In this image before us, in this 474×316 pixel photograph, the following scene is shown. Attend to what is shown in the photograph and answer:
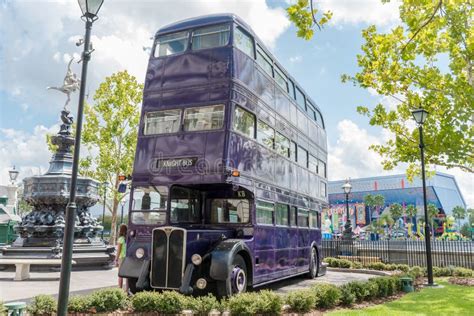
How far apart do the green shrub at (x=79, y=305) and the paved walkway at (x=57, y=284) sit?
2822 mm

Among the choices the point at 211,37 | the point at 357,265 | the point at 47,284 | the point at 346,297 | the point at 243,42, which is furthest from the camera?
the point at 357,265

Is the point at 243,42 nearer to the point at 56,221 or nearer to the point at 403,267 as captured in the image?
the point at 56,221

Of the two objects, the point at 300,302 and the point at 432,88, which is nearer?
the point at 300,302

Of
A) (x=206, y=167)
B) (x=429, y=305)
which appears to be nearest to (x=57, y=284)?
(x=206, y=167)

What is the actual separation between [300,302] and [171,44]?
7031mm

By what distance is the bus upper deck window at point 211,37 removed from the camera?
394 inches

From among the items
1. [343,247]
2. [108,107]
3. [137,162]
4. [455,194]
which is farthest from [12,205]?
[455,194]

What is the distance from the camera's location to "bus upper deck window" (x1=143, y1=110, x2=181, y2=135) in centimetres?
985

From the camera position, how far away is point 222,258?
8695mm

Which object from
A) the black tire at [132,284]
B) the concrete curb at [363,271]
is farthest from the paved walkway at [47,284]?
the concrete curb at [363,271]

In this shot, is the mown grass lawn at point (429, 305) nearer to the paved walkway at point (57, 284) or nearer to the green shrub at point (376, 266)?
the paved walkway at point (57, 284)

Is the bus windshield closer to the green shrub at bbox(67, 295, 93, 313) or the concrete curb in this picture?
the green shrub at bbox(67, 295, 93, 313)

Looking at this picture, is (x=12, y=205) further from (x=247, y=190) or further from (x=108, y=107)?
(x=247, y=190)

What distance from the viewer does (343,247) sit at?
80.9 ft
